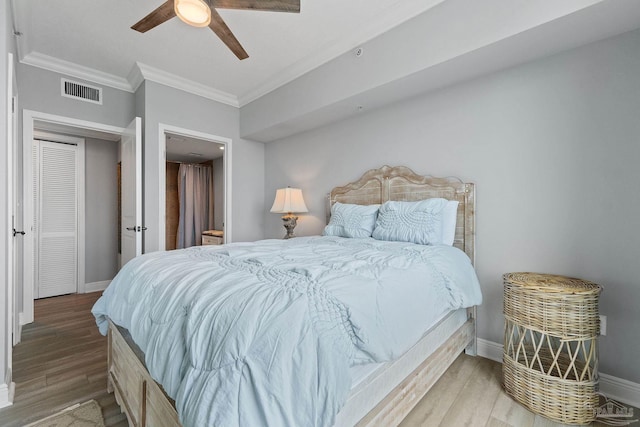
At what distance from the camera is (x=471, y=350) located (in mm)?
2283

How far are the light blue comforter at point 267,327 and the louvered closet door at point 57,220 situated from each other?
341 cm

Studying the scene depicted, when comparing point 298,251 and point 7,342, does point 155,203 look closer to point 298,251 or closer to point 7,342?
point 7,342

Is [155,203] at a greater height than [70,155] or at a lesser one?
lesser

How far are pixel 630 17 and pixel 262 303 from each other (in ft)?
8.19

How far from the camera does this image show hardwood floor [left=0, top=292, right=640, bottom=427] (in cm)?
156

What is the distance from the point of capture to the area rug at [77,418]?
152 cm

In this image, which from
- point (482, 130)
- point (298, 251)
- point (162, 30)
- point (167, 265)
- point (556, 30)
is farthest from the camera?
point (162, 30)

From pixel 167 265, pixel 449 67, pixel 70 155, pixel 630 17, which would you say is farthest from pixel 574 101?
pixel 70 155

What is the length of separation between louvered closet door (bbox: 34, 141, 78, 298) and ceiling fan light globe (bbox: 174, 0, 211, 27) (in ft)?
11.5

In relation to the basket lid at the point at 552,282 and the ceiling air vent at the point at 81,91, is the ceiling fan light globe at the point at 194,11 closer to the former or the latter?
the ceiling air vent at the point at 81,91

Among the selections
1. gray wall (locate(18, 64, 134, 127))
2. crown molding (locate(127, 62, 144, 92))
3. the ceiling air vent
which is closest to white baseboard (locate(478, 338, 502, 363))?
crown molding (locate(127, 62, 144, 92))

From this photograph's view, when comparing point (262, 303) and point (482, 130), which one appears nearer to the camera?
point (262, 303)

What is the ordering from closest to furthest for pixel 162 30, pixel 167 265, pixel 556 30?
pixel 167 265, pixel 556 30, pixel 162 30

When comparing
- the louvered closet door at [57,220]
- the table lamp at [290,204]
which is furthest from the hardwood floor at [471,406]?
the louvered closet door at [57,220]
